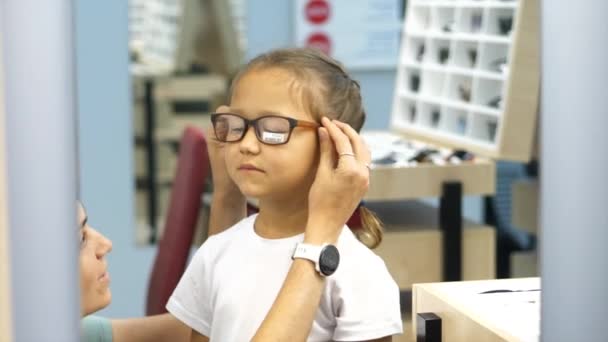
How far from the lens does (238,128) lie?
0.75 meters

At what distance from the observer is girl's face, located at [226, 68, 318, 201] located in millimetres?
745

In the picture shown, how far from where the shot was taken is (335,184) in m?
0.72

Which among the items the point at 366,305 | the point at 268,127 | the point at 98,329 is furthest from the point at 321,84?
the point at 98,329

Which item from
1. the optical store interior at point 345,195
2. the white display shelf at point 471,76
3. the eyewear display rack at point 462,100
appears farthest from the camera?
the white display shelf at point 471,76

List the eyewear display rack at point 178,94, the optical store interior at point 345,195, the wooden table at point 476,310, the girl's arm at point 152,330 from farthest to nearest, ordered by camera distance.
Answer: the eyewear display rack at point 178,94 → the girl's arm at point 152,330 → the wooden table at point 476,310 → the optical store interior at point 345,195

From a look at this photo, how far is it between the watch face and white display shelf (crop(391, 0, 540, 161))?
0.73 metres

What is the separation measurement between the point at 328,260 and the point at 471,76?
867mm

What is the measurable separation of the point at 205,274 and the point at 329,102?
17 cm

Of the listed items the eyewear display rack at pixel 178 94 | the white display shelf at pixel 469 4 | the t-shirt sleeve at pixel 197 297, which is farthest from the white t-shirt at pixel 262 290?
the eyewear display rack at pixel 178 94

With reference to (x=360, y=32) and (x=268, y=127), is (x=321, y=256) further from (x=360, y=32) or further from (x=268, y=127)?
(x=360, y=32)

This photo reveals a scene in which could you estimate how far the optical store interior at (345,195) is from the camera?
363mm

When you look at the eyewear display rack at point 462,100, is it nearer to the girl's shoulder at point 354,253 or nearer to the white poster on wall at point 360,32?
the girl's shoulder at point 354,253

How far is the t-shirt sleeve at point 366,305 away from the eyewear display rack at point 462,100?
1.31 ft
